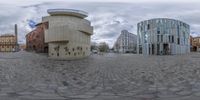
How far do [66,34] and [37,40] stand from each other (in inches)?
711

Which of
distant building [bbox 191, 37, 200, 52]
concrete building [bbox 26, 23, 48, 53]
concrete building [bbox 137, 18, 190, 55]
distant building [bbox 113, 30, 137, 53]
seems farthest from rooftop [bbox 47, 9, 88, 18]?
distant building [bbox 191, 37, 200, 52]

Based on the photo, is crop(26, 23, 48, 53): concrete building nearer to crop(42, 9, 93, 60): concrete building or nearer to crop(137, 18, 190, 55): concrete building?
crop(42, 9, 93, 60): concrete building

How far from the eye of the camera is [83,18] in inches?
1895

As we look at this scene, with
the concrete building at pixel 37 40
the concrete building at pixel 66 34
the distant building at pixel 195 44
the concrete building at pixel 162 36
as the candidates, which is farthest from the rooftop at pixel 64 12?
the distant building at pixel 195 44

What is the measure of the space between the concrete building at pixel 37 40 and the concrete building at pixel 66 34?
123 inches

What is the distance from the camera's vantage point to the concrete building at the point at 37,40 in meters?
47.4

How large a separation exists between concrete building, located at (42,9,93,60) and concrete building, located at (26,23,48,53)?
10.2ft

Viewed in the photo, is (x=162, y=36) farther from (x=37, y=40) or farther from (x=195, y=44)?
(x=195, y=44)

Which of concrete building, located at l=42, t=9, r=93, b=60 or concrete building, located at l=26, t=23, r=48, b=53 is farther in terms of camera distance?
concrete building, located at l=26, t=23, r=48, b=53

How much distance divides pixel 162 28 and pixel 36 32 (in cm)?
3325

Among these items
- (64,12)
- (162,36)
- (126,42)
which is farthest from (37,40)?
(126,42)

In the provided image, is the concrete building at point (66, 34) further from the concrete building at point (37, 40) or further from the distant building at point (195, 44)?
the distant building at point (195, 44)

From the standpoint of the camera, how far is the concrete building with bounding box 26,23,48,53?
4738 cm

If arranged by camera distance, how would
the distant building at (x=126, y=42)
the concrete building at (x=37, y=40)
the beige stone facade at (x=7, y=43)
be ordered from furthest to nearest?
the distant building at (x=126, y=42) < the beige stone facade at (x=7, y=43) < the concrete building at (x=37, y=40)
